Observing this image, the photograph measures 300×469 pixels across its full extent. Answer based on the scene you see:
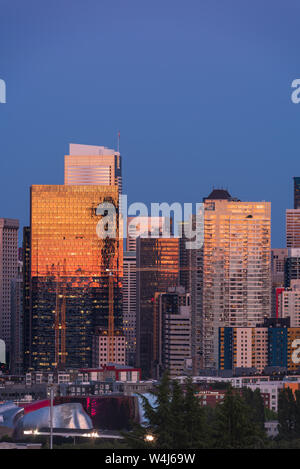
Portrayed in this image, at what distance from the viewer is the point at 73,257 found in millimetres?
59125

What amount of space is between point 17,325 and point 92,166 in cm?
1304

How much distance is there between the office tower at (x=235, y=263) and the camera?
5316cm

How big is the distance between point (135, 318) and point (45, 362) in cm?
641

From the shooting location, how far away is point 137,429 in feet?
37.0

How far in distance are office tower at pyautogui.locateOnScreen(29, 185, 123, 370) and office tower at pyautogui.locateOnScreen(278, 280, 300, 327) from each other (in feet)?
30.0

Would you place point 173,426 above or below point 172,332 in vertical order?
above

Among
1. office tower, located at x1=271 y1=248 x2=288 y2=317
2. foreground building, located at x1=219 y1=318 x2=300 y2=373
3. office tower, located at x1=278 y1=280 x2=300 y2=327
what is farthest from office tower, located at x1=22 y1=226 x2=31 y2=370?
office tower, located at x1=278 y1=280 x2=300 y2=327

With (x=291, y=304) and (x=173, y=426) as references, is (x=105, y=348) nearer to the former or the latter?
(x=291, y=304)

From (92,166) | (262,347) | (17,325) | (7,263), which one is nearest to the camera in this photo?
(262,347)

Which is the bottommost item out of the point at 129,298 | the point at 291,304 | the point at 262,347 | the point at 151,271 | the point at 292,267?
the point at 262,347

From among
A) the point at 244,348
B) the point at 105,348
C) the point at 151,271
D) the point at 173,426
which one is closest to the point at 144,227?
the point at 151,271

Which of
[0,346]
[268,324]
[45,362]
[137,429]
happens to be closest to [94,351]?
[45,362]

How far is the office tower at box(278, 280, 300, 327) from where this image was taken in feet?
165

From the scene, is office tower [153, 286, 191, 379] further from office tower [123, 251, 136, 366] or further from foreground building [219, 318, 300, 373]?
office tower [123, 251, 136, 366]
